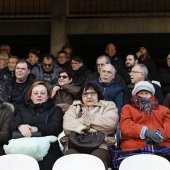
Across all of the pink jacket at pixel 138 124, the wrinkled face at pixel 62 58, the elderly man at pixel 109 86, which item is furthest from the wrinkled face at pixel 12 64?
the pink jacket at pixel 138 124

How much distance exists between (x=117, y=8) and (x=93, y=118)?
30.2 feet

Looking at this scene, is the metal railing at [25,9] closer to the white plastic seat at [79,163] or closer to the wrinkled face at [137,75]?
the wrinkled face at [137,75]

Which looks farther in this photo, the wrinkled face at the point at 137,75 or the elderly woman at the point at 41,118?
the wrinkled face at the point at 137,75

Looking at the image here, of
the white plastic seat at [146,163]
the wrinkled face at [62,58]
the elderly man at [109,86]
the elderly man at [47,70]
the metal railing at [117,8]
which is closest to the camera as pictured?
the white plastic seat at [146,163]

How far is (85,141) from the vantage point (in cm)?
615

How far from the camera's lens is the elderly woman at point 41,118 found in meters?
6.41

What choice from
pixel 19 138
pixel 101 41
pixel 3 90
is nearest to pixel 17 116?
pixel 19 138

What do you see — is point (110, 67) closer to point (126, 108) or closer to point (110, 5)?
point (126, 108)

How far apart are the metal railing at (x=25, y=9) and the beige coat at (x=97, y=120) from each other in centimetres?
876

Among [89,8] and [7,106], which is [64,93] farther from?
[89,8]

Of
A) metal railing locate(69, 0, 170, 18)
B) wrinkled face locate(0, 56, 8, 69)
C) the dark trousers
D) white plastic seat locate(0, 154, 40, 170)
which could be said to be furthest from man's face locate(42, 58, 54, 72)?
metal railing locate(69, 0, 170, 18)

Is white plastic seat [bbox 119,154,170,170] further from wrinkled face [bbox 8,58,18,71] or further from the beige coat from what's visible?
wrinkled face [bbox 8,58,18,71]

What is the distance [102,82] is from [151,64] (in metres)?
2.47

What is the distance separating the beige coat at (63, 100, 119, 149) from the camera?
6293mm
